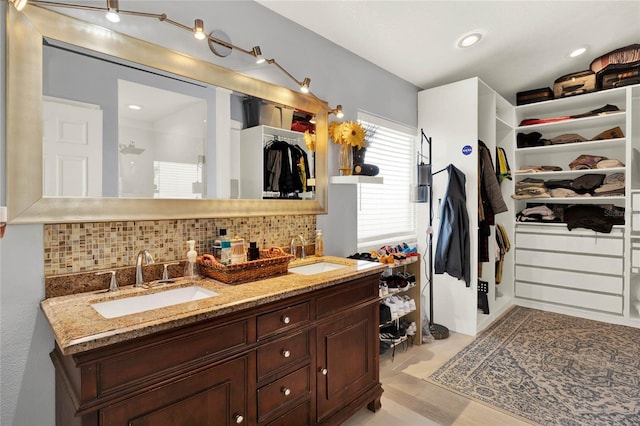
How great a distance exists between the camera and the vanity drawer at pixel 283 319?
58.1 inches

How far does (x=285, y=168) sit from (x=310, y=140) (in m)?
0.31

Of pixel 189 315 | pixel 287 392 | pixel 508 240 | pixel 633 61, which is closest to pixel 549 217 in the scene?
pixel 508 240

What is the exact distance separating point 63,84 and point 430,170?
110 inches

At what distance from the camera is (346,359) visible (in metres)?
1.92

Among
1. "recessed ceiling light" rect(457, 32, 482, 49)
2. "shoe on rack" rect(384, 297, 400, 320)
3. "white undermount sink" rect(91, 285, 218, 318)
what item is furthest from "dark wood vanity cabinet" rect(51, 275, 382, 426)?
"recessed ceiling light" rect(457, 32, 482, 49)

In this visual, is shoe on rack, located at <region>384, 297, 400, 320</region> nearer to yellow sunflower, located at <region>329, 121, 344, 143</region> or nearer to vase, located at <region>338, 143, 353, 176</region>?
vase, located at <region>338, 143, 353, 176</region>

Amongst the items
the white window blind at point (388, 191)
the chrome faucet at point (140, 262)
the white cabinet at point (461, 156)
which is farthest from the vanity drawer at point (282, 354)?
the white cabinet at point (461, 156)

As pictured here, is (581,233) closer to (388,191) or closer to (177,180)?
(388,191)

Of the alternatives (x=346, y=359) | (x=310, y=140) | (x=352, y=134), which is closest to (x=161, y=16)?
(x=310, y=140)

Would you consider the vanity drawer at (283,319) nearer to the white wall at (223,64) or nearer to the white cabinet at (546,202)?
the white wall at (223,64)

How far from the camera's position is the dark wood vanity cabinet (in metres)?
1.09

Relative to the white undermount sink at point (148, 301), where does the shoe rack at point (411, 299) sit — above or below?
below

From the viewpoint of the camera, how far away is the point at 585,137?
4074 mm

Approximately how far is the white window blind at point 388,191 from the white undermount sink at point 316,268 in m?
0.69
